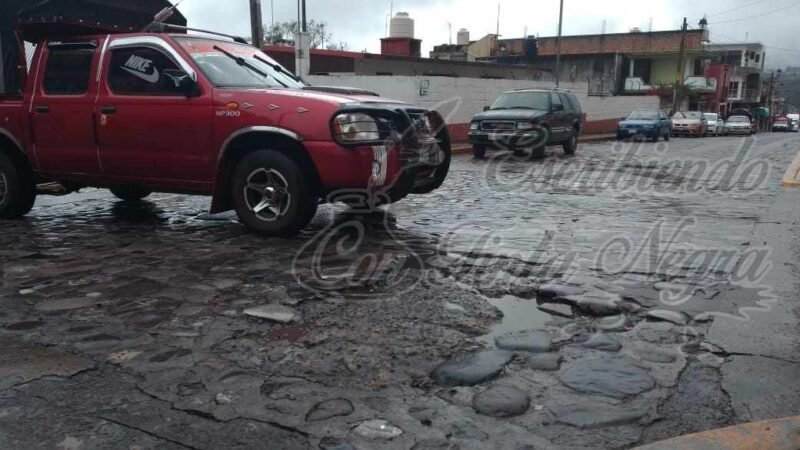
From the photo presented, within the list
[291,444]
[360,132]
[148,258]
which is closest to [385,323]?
[291,444]

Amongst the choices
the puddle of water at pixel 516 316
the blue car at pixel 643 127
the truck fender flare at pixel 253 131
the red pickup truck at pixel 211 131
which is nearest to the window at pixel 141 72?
the red pickup truck at pixel 211 131

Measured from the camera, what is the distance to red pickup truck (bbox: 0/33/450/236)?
19.0 feet

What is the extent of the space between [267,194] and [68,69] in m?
2.68

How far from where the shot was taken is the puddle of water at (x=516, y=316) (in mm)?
3963

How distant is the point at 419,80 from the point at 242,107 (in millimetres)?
14019

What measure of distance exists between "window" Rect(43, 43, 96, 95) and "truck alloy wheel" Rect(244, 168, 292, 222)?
2135 mm

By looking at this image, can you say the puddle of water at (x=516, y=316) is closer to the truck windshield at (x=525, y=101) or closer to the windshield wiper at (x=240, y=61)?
the windshield wiper at (x=240, y=61)

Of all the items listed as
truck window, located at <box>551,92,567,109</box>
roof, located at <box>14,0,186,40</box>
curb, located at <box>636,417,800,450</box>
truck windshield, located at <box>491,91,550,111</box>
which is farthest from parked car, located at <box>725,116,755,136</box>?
curb, located at <box>636,417,800,450</box>

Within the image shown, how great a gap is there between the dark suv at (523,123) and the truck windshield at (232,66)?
382 inches

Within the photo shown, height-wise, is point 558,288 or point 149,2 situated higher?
point 149,2

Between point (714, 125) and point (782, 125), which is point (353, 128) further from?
point (782, 125)

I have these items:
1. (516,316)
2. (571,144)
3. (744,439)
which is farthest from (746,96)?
(744,439)

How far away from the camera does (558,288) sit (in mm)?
4781

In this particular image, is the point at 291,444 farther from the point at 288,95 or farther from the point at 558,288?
the point at 288,95
